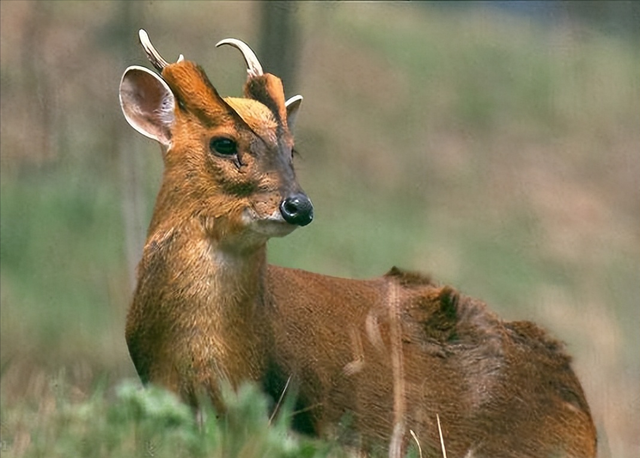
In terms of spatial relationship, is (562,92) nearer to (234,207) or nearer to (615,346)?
(615,346)

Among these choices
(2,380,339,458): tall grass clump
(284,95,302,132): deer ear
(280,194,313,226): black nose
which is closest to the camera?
(2,380,339,458): tall grass clump

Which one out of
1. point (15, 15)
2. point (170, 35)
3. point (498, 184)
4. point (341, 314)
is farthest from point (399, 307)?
point (15, 15)

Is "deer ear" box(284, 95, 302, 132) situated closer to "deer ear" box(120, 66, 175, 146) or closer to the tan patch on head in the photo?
the tan patch on head

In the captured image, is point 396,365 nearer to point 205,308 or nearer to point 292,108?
point 205,308

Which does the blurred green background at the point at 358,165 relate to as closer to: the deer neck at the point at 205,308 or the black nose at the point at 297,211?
the deer neck at the point at 205,308

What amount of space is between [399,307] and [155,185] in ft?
5.65

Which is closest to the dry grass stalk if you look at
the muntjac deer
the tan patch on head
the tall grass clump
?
the muntjac deer

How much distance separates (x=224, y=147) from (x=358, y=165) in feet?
Answer: 19.3

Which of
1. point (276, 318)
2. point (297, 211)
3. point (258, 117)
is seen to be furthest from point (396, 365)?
point (258, 117)

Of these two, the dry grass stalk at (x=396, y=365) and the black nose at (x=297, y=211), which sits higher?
the black nose at (x=297, y=211)

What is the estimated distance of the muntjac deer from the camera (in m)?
6.64

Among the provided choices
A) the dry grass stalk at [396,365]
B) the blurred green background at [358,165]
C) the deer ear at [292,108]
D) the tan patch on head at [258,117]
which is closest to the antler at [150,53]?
the tan patch on head at [258,117]

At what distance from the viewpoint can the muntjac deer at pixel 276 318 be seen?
6.64m

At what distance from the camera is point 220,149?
22.1ft
